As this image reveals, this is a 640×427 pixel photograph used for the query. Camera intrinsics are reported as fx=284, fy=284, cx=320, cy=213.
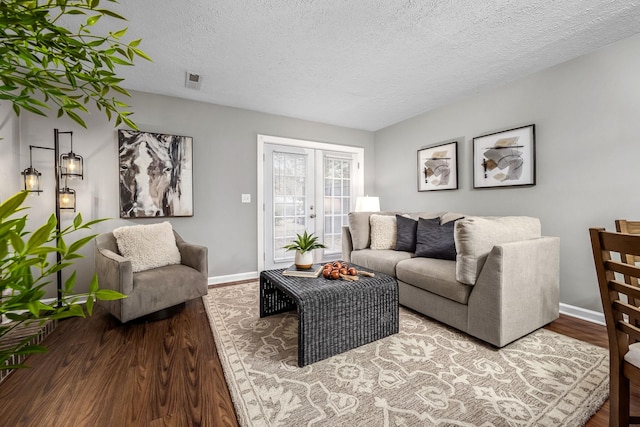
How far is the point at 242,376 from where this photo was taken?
1.68 m

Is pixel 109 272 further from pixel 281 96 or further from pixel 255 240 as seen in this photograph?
pixel 281 96

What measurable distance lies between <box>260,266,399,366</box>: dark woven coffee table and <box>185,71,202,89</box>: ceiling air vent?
2.13 m

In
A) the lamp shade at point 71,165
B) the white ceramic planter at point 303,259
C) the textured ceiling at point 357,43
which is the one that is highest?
the textured ceiling at point 357,43

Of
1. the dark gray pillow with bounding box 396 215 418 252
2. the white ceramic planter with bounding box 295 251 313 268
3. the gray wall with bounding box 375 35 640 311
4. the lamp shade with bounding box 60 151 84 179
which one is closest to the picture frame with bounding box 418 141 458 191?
the gray wall with bounding box 375 35 640 311

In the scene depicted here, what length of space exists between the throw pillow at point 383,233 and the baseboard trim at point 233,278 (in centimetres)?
166

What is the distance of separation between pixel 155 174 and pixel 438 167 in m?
3.47

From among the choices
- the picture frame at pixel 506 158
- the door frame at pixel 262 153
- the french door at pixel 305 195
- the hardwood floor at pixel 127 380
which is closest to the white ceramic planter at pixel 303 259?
the hardwood floor at pixel 127 380

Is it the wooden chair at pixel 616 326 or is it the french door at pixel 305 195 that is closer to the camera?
the wooden chair at pixel 616 326

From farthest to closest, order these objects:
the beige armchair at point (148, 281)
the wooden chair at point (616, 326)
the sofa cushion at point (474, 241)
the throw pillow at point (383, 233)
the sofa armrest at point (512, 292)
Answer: the throw pillow at point (383, 233)
the beige armchair at point (148, 281)
the sofa cushion at point (474, 241)
the sofa armrest at point (512, 292)
the wooden chair at point (616, 326)

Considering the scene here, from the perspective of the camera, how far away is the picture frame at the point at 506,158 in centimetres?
281

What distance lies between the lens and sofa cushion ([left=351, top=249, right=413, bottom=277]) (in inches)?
111

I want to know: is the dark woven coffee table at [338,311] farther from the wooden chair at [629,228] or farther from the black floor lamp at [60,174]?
the black floor lamp at [60,174]

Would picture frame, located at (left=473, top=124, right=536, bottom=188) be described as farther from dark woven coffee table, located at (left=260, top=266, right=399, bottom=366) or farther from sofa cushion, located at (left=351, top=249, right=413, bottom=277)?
dark woven coffee table, located at (left=260, top=266, right=399, bottom=366)

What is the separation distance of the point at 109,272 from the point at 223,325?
0.99 metres
